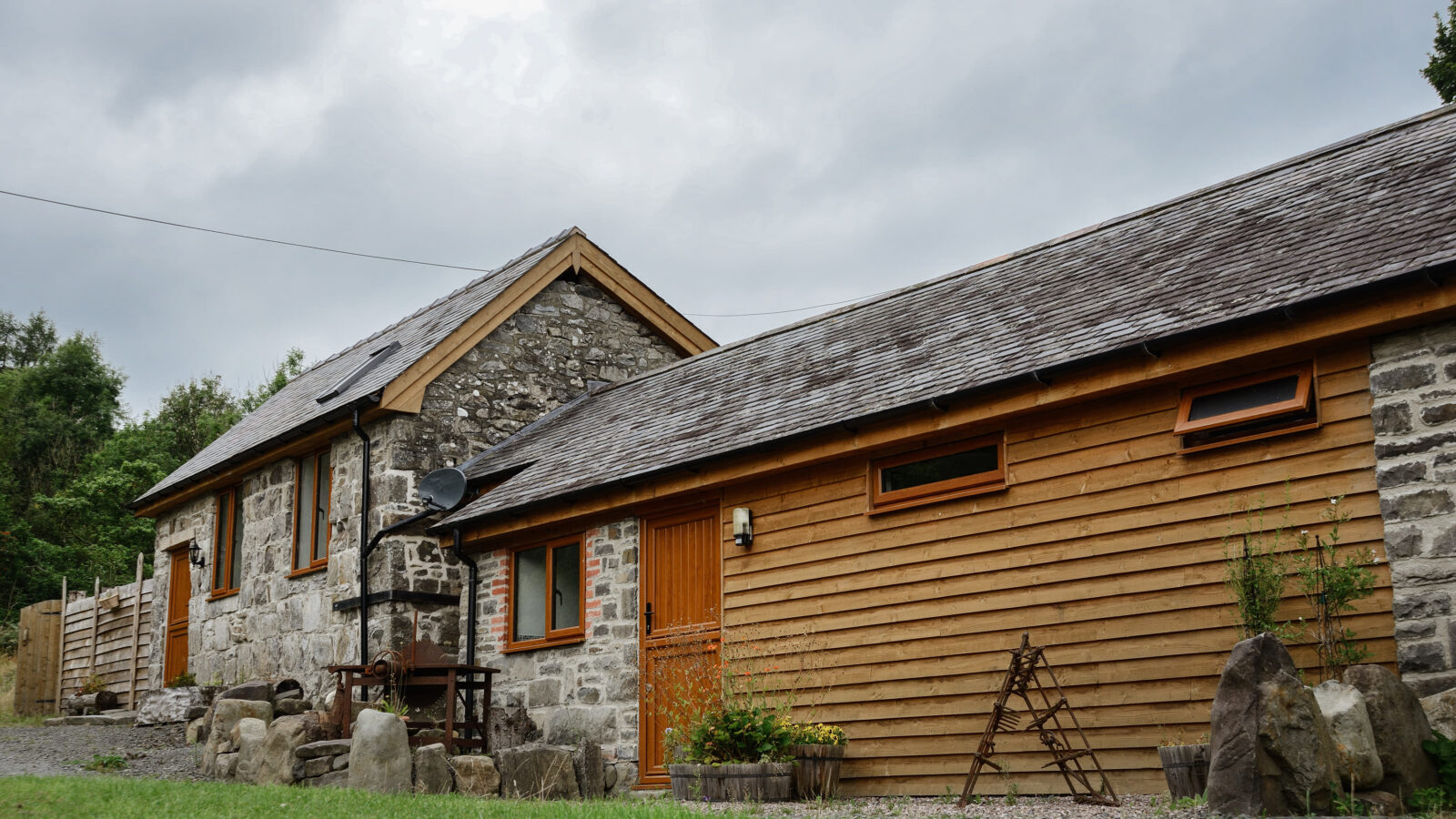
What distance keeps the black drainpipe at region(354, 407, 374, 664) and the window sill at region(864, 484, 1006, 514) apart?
6.89 metres

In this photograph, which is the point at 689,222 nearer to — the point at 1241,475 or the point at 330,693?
the point at 330,693

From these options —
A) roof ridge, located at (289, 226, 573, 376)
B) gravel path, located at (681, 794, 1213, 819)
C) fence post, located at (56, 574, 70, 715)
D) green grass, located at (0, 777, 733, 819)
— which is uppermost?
roof ridge, located at (289, 226, 573, 376)

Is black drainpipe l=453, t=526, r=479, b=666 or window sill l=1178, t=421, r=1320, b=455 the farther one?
black drainpipe l=453, t=526, r=479, b=666

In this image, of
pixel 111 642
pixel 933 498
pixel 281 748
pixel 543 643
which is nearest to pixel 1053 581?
pixel 933 498

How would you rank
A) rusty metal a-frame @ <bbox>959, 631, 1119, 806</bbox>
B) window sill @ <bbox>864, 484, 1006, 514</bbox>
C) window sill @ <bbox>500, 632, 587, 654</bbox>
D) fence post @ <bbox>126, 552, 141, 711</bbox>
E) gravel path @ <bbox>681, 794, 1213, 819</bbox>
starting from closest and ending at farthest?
gravel path @ <bbox>681, 794, 1213, 819</bbox>
rusty metal a-frame @ <bbox>959, 631, 1119, 806</bbox>
window sill @ <bbox>864, 484, 1006, 514</bbox>
window sill @ <bbox>500, 632, 587, 654</bbox>
fence post @ <bbox>126, 552, 141, 711</bbox>

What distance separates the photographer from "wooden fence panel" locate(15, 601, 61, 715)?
70.1 feet

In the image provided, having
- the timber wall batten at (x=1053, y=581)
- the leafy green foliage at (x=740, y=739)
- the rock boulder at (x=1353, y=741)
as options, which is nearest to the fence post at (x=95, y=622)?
the timber wall batten at (x=1053, y=581)

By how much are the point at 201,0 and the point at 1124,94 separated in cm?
1564

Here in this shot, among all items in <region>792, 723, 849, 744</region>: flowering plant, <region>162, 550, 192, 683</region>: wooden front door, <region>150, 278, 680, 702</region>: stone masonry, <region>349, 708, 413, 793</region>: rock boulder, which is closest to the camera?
<region>792, 723, 849, 744</region>: flowering plant

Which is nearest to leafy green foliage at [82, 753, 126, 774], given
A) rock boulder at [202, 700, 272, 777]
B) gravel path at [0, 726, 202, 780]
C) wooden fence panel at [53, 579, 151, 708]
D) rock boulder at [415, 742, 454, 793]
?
gravel path at [0, 726, 202, 780]

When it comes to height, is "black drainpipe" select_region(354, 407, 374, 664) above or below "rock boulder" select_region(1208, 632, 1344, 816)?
above

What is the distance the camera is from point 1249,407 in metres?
8.00

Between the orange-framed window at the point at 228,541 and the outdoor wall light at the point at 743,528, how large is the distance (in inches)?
382

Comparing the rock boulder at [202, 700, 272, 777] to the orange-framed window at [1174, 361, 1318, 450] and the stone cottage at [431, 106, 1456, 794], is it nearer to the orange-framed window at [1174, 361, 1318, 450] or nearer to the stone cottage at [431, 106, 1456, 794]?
the stone cottage at [431, 106, 1456, 794]
